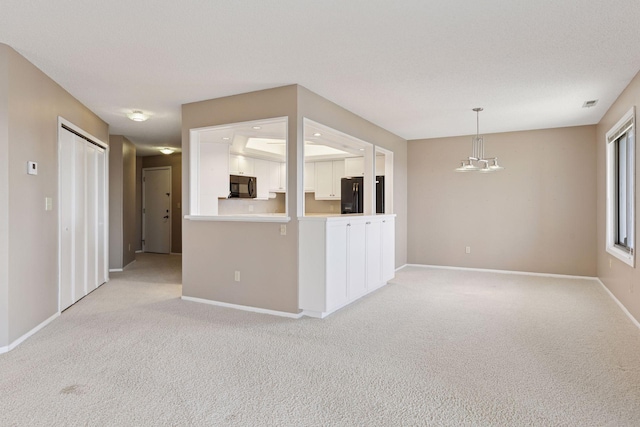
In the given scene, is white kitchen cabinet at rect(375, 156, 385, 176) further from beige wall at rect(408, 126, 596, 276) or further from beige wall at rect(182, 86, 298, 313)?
beige wall at rect(182, 86, 298, 313)

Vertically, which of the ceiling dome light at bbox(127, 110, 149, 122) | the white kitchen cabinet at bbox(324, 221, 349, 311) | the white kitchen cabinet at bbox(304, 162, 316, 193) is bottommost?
the white kitchen cabinet at bbox(324, 221, 349, 311)

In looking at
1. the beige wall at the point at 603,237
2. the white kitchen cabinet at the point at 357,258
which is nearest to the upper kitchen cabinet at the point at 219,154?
the white kitchen cabinet at the point at 357,258

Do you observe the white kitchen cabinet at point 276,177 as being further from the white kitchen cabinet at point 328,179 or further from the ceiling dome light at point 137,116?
the ceiling dome light at point 137,116

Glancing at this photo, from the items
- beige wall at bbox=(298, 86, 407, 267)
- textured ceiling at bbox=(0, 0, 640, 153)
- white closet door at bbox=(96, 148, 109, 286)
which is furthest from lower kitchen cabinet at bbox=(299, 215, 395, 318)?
white closet door at bbox=(96, 148, 109, 286)

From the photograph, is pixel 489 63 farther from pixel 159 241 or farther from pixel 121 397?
pixel 159 241

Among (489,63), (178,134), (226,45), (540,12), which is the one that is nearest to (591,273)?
(489,63)

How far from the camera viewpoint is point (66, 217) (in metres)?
4.43

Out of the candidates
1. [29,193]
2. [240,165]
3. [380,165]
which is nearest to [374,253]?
[380,165]

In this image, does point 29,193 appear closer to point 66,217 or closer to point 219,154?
point 66,217

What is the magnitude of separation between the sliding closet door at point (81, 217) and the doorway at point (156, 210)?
3542mm

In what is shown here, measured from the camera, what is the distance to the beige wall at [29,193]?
3.19 m

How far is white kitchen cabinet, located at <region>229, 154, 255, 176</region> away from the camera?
686cm

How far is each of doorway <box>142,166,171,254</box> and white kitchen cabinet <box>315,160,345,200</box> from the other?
380 cm

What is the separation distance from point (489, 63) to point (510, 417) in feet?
9.24
